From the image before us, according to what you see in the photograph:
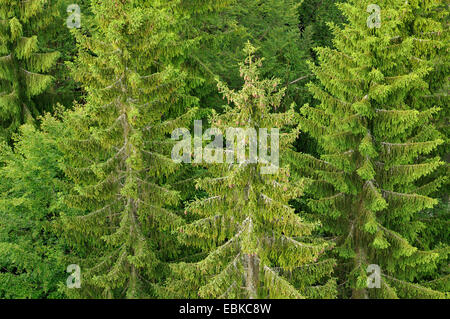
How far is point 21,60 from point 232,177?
53.8 feet

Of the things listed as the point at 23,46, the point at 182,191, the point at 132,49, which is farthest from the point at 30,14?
the point at 182,191

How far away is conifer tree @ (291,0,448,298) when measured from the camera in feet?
52.9

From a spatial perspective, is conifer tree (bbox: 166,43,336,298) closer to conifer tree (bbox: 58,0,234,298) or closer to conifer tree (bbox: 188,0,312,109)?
conifer tree (bbox: 58,0,234,298)

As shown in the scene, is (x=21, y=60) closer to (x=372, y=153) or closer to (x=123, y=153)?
(x=123, y=153)

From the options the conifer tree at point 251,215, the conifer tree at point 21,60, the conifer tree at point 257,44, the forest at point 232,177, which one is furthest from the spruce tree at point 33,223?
the conifer tree at point 257,44

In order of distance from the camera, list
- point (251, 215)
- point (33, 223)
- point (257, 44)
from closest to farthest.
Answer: point (251, 215)
point (33, 223)
point (257, 44)

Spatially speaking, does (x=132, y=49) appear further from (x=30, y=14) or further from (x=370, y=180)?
(x=30, y=14)

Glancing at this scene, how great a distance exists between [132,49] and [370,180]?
27.8 ft

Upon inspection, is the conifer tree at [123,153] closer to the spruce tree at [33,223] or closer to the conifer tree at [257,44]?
the spruce tree at [33,223]

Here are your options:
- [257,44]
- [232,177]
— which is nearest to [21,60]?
[257,44]

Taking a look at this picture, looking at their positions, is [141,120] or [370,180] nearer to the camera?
A: [141,120]

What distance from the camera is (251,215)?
12.5 metres

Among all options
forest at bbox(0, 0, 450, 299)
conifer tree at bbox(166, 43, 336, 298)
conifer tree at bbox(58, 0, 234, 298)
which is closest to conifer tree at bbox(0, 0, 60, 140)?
forest at bbox(0, 0, 450, 299)
